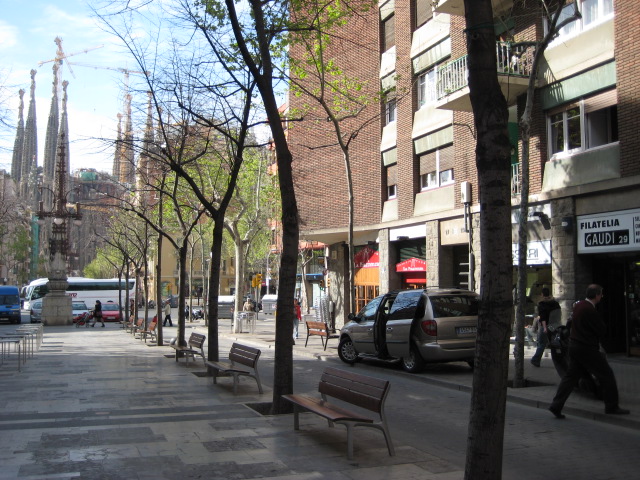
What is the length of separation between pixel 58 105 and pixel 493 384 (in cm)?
17129

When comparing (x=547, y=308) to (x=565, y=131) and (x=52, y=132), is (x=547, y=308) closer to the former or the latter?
(x=565, y=131)

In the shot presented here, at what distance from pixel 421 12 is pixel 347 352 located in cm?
1349

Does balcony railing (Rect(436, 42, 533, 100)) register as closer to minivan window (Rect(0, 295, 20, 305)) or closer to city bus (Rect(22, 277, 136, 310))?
minivan window (Rect(0, 295, 20, 305))

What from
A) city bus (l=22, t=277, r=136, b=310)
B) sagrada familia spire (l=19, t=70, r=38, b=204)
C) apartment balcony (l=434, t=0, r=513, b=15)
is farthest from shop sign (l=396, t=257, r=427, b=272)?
sagrada familia spire (l=19, t=70, r=38, b=204)

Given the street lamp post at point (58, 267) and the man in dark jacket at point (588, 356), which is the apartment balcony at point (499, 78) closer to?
the man in dark jacket at point (588, 356)

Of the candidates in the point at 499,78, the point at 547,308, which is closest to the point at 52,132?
the point at 499,78

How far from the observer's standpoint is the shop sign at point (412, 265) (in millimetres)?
22969

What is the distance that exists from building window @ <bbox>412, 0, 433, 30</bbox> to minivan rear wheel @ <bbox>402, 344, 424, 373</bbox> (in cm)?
1355

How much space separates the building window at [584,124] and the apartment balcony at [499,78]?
133 cm

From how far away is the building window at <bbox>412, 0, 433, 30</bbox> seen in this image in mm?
22516

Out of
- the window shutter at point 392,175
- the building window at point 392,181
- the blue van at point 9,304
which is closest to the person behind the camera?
the window shutter at point 392,175

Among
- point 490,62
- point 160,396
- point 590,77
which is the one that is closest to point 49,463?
point 160,396

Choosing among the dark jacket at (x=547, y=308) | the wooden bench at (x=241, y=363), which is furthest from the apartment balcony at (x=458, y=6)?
the wooden bench at (x=241, y=363)

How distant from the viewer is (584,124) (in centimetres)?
Result: 1576
